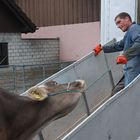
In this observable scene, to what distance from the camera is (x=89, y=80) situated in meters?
6.13

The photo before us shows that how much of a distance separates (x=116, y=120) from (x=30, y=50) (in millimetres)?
12014

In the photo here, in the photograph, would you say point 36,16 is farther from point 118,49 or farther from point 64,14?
point 118,49

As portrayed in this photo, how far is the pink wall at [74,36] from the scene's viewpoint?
14891mm

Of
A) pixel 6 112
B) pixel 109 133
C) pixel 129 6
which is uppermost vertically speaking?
pixel 129 6

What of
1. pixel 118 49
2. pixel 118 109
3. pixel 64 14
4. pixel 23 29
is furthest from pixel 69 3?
pixel 118 109

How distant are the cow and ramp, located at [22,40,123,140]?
209 cm

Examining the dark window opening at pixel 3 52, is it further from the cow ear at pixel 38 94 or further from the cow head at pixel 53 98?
the cow ear at pixel 38 94

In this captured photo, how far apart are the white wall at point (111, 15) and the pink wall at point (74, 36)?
22.6 feet

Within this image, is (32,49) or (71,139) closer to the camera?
(71,139)

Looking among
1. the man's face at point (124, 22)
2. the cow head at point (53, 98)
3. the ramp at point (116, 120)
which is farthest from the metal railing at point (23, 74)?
the cow head at point (53, 98)

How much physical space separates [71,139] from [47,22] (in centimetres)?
1385

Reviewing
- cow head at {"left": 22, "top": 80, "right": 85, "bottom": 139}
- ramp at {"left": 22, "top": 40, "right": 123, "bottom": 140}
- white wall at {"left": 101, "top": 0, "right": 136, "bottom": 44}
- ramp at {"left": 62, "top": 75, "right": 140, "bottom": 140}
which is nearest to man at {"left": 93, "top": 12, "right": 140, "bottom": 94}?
ramp at {"left": 62, "top": 75, "right": 140, "bottom": 140}

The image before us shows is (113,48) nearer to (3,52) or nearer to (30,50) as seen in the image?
(3,52)

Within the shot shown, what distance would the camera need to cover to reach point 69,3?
1634 centimetres
